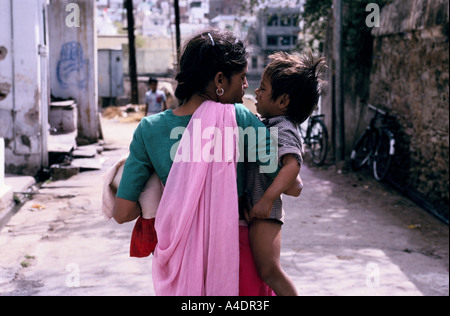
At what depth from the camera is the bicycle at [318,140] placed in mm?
10586

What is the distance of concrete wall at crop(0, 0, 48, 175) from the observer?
7244mm

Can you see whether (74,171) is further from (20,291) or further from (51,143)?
(20,291)

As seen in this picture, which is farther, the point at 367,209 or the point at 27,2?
the point at 367,209

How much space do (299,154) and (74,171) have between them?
728 centimetres

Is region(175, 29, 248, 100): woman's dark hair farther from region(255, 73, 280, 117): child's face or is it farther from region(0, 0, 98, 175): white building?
region(0, 0, 98, 175): white building

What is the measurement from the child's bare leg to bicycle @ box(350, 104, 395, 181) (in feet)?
21.7

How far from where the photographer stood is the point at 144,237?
6.85 ft

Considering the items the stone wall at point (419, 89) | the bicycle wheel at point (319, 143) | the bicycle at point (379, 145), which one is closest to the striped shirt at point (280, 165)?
the stone wall at point (419, 89)

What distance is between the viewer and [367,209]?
7.79 metres

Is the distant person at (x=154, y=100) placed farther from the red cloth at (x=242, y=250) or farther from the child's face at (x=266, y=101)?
the red cloth at (x=242, y=250)

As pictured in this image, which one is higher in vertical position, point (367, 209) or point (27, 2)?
point (27, 2)

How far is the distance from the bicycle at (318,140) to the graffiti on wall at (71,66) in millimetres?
4337

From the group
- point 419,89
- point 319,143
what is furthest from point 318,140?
point 419,89
